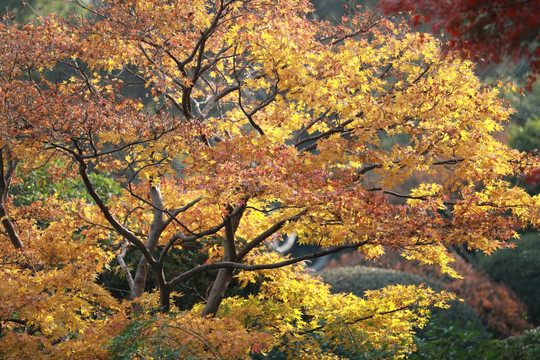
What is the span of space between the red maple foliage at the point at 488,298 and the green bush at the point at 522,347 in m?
4.07

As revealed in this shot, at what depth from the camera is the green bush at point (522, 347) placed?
5346 mm

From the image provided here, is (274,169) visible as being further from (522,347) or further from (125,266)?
(125,266)

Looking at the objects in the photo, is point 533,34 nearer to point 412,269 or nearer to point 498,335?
point 498,335

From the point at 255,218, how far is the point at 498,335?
5.81m

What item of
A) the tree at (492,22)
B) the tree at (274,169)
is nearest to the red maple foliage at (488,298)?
the tree at (274,169)

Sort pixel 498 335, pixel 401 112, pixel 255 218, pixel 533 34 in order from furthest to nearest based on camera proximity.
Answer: pixel 498 335 → pixel 255 218 → pixel 401 112 → pixel 533 34

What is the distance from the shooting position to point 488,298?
11547mm

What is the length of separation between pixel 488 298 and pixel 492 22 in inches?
391

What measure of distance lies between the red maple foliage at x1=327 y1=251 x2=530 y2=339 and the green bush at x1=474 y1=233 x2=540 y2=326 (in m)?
0.20

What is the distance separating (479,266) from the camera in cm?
1290

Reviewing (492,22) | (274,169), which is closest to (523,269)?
(274,169)

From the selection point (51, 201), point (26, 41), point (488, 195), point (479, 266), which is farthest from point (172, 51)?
point (479, 266)

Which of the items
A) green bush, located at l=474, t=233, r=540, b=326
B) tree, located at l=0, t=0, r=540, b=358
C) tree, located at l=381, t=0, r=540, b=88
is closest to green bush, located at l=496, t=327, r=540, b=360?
tree, located at l=0, t=0, r=540, b=358

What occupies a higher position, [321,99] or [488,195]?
[321,99]
